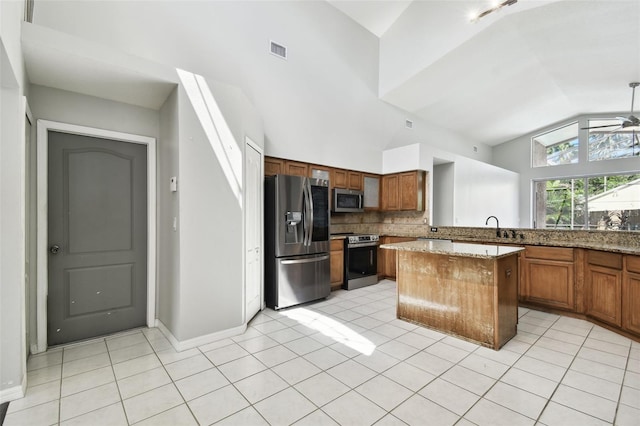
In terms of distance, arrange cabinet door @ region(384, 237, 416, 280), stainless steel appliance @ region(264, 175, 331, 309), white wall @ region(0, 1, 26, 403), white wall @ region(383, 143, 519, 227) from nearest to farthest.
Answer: white wall @ region(0, 1, 26, 403), stainless steel appliance @ region(264, 175, 331, 309), cabinet door @ region(384, 237, 416, 280), white wall @ region(383, 143, 519, 227)

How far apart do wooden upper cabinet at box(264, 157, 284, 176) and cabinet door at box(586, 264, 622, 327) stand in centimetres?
438

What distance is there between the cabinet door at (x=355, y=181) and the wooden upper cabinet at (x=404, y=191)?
75cm

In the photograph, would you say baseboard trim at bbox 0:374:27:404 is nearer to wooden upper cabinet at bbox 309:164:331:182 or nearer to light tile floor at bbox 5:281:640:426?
light tile floor at bbox 5:281:640:426

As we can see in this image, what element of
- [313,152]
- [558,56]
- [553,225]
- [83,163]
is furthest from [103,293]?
[553,225]

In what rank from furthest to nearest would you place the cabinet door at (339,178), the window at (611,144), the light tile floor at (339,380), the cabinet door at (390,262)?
the window at (611,144), the cabinet door at (390,262), the cabinet door at (339,178), the light tile floor at (339,380)

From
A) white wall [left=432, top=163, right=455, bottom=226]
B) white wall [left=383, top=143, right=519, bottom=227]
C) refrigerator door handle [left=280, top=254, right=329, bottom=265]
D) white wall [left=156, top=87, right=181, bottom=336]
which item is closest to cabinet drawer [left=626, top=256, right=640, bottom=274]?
white wall [left=383, top=143, right=519, bottom=227]

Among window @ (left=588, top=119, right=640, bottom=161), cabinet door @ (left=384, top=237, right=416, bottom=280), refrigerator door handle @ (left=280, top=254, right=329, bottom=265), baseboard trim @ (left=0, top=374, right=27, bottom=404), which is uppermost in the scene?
window @ (left=588, top=119, right=640, bottom=161)

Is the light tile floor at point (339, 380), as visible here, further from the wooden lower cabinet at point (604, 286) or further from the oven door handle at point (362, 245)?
the oven door handle at point (362, 245)

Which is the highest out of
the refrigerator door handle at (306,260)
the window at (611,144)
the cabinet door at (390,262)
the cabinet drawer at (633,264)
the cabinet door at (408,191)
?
the window at (611,144)

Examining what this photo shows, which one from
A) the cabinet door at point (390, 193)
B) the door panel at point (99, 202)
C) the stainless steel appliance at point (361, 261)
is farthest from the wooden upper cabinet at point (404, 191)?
the door panel at point (99, 202)

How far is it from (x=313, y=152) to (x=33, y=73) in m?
3.55

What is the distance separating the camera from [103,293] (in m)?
3.03

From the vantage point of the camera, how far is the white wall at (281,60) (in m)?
3.15

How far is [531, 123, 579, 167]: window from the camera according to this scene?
8.66m
